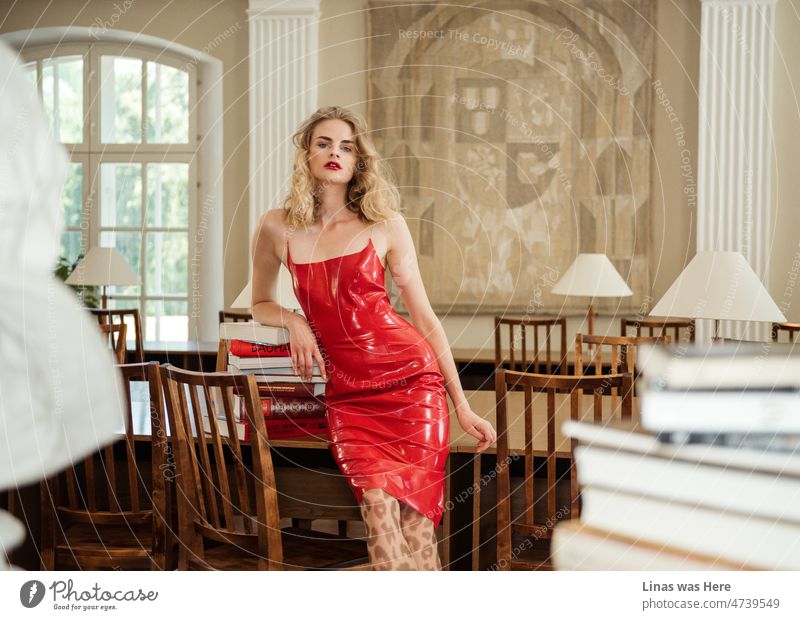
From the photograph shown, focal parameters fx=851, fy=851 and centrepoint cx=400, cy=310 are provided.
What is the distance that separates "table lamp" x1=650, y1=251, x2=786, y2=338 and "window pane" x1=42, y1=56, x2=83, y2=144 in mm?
4282

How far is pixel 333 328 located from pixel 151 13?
12.6 feet

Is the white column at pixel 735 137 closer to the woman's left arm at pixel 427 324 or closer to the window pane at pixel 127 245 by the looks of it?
the woman's left arm at pixel 427 324

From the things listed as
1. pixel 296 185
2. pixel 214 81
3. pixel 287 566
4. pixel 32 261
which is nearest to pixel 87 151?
pixel 214 81

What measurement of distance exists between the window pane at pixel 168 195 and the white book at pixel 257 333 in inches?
143

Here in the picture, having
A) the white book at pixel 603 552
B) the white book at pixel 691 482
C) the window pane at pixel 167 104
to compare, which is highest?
Result: the window pane at pixel 167 104

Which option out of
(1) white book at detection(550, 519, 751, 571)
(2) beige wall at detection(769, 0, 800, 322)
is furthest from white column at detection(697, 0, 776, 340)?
(1) white book at detection(550, 519, 751, 571)

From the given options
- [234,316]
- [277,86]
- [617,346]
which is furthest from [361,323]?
[277,86]

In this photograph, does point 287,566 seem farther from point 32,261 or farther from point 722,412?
point 32,261

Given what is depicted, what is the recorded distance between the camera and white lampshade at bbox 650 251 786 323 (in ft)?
9.29

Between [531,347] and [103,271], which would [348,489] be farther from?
[531,347]

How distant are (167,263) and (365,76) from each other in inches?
72.6

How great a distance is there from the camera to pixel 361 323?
81.0 inches

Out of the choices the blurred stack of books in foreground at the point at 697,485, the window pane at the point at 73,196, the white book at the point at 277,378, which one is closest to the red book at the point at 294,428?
the white book at the point at 277,378

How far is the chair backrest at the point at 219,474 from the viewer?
5.81 feet
